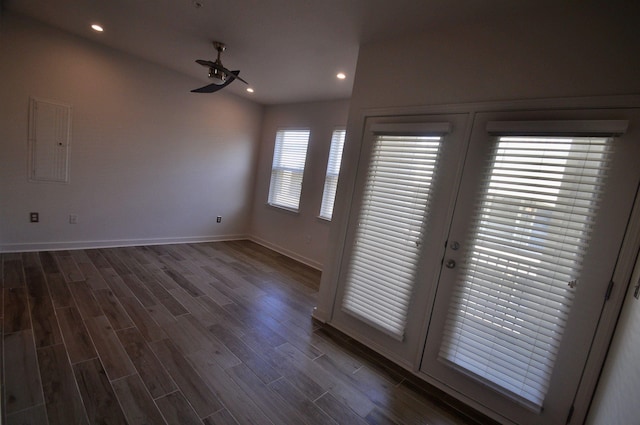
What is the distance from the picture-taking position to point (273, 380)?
1855 millimetres

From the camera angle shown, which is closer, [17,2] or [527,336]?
[527,336]

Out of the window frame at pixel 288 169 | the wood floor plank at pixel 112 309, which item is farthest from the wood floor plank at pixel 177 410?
the window frame at pixel 288 169

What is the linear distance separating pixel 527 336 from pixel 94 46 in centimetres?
527

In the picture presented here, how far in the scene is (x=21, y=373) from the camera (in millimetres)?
1601

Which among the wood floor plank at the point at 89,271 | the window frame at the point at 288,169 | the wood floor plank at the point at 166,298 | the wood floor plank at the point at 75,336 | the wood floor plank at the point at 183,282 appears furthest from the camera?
the window frame at the point at 288,169

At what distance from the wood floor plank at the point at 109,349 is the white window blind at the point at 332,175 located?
9.61 feet

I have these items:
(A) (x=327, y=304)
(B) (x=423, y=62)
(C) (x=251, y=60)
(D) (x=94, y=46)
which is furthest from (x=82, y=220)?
(B) (x=423, y=62)

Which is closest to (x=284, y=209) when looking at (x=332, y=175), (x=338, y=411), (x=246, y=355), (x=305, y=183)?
(x=305, y=183)

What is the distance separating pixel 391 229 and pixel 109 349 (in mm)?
2275

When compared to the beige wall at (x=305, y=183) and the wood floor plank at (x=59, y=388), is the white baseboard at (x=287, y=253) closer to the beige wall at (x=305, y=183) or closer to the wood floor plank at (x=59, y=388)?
the beige wall at (x=305, y=183)

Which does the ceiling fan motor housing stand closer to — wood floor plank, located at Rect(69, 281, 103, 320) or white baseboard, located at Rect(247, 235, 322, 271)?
wood floor plank, located at Rect(69, 281, 103, 320)

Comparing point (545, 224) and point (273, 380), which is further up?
point (545, 224)

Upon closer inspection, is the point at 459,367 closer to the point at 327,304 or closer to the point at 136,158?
the point at 327,304

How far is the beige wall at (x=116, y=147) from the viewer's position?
10.1ft
